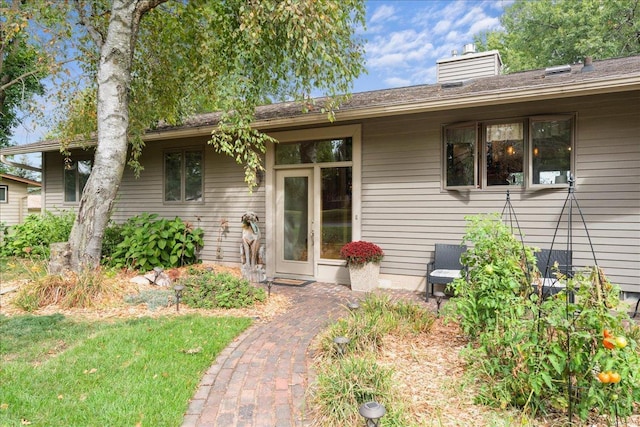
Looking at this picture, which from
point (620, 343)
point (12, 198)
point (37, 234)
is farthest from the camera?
point (12, 198)

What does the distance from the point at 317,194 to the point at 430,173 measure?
2049 mm

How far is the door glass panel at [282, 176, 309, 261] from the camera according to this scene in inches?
278

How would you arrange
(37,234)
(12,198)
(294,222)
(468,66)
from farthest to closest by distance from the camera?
(12,198) → (37,234) → (468,66) → (294,222)

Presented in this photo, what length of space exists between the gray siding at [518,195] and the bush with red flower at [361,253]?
355mm

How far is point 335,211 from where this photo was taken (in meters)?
6.75

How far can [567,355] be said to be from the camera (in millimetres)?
2129

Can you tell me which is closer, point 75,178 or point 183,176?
point 183,176

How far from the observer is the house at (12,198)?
596 inches

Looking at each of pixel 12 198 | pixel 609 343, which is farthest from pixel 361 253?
pixel 12 198

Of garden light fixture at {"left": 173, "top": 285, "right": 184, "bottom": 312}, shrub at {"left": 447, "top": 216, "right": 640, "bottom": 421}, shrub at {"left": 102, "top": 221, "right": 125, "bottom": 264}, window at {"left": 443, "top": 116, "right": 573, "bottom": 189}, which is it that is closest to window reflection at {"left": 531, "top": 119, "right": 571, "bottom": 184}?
window at {"left": 443, "top": 116, "right": 573, "bottom": 189}

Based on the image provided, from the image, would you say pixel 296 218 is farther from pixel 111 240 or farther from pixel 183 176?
pixel 111 240

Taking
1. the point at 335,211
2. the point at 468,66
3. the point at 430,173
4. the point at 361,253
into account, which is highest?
the point at 468,66

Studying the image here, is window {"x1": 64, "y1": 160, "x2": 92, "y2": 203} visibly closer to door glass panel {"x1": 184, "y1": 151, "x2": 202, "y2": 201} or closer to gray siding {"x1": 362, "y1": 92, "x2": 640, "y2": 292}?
door glass panel {"x1": 184, "y1": 151, "x2": 202, "y2": 201}

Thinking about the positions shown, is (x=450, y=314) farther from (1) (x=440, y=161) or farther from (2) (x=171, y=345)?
(1) (x=440, y=161)
